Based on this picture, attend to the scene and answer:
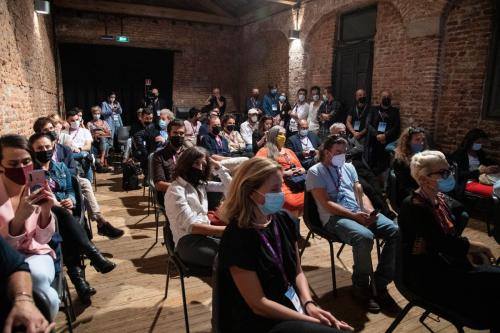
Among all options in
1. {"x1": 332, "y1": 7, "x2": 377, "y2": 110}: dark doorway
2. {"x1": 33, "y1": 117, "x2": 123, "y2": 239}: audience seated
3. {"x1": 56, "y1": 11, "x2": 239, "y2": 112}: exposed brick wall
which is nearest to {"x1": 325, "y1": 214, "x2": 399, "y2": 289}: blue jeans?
{"x1": 33, "y1": 117, "x2": 123, "y2": 239}: audience seated

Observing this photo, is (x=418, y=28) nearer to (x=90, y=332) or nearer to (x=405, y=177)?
(x=405, y=177)

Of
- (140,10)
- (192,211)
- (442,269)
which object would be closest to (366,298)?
(442,269)

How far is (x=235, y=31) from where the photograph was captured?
13.2 meters

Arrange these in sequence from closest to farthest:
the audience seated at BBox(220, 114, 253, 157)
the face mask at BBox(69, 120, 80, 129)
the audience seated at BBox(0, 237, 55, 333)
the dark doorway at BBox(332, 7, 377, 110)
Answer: the audience seated at BBox(0, 237, 55, 333) → the audience seated at BBox(220, 114, 253, 157) → the face mask at BBox(69, 120, 80, 129) → the dark doorway at BBox(332, 7, 377, 110)

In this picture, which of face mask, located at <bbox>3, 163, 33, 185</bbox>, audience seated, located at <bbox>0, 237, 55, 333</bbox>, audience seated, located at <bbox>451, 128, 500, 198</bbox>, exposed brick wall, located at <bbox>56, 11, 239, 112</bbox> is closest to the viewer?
audience seated, located at <bbox>0, 237, 55, 333</bbox>

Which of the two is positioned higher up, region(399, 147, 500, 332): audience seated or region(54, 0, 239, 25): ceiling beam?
region(54, 0, 239, 25): ceiling beam

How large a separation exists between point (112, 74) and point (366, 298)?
11.8m

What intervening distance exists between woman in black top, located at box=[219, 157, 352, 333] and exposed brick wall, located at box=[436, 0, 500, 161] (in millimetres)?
5287

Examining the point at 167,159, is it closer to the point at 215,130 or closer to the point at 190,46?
the point at 215,130

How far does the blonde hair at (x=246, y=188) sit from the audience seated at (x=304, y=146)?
3.78 metres

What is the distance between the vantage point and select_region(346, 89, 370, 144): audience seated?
732 cm

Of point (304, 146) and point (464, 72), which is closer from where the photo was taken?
point (304, 146)

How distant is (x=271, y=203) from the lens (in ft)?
5.70

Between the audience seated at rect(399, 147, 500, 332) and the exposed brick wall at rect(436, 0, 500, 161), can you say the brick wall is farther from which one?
the exposed brick wall at rect(436, 0, 500, 161)
